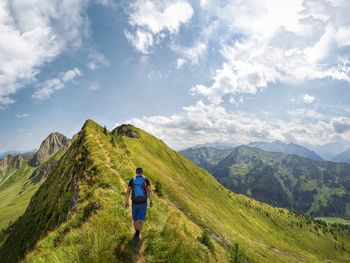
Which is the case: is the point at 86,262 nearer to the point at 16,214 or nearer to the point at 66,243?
the point at 66,243

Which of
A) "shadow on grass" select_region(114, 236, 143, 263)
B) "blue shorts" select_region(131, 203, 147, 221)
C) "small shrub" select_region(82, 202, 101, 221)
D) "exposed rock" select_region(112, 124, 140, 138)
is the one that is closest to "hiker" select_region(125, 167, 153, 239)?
"blue shorts" select_region(131, 203, 147, 221)

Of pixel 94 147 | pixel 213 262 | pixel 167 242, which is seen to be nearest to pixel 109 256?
pixel 167 242

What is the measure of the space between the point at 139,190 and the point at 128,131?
13953 cm

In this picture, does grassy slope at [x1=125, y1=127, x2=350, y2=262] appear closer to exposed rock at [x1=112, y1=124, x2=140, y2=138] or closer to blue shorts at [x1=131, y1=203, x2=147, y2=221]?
exposed rock at [x1=112, y1=124, x2=140, y2=138]

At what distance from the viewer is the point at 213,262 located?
59.8 ft

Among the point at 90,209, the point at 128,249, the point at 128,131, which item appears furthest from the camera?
the point at 128,131

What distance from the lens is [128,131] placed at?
15388 centimetres

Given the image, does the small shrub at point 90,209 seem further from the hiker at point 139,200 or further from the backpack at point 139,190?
the backpack at point 139,190

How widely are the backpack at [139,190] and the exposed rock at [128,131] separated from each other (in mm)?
129712

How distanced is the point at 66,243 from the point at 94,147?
103 feet

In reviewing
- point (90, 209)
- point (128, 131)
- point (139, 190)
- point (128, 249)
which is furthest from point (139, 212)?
point (128, 131)

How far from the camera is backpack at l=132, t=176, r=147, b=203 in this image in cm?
1585

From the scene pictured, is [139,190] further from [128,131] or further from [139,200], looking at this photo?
[128,131]

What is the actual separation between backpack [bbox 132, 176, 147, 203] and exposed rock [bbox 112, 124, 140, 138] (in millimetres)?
129712
